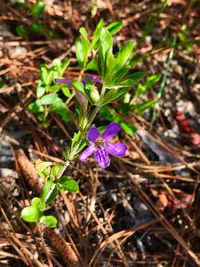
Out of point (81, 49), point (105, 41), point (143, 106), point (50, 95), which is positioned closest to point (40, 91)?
point (50, 95)

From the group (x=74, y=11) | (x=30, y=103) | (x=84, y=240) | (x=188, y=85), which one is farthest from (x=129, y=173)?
(x=74, y=11)

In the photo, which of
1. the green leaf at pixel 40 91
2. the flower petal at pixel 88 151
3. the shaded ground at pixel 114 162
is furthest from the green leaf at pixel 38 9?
the flower petal at pixel 88 151

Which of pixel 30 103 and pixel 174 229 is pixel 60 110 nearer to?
pixel 30 103

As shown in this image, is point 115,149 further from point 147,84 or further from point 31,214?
point 147,84

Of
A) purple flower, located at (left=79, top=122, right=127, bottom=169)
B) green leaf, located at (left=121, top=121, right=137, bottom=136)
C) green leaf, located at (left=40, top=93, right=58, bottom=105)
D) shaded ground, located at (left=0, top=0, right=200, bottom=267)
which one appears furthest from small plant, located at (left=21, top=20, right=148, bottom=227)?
green leaf, located at (left=121, top=121, right=137, bottom=136)

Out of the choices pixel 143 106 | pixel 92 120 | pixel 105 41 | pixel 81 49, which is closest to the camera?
pixel 105 41
